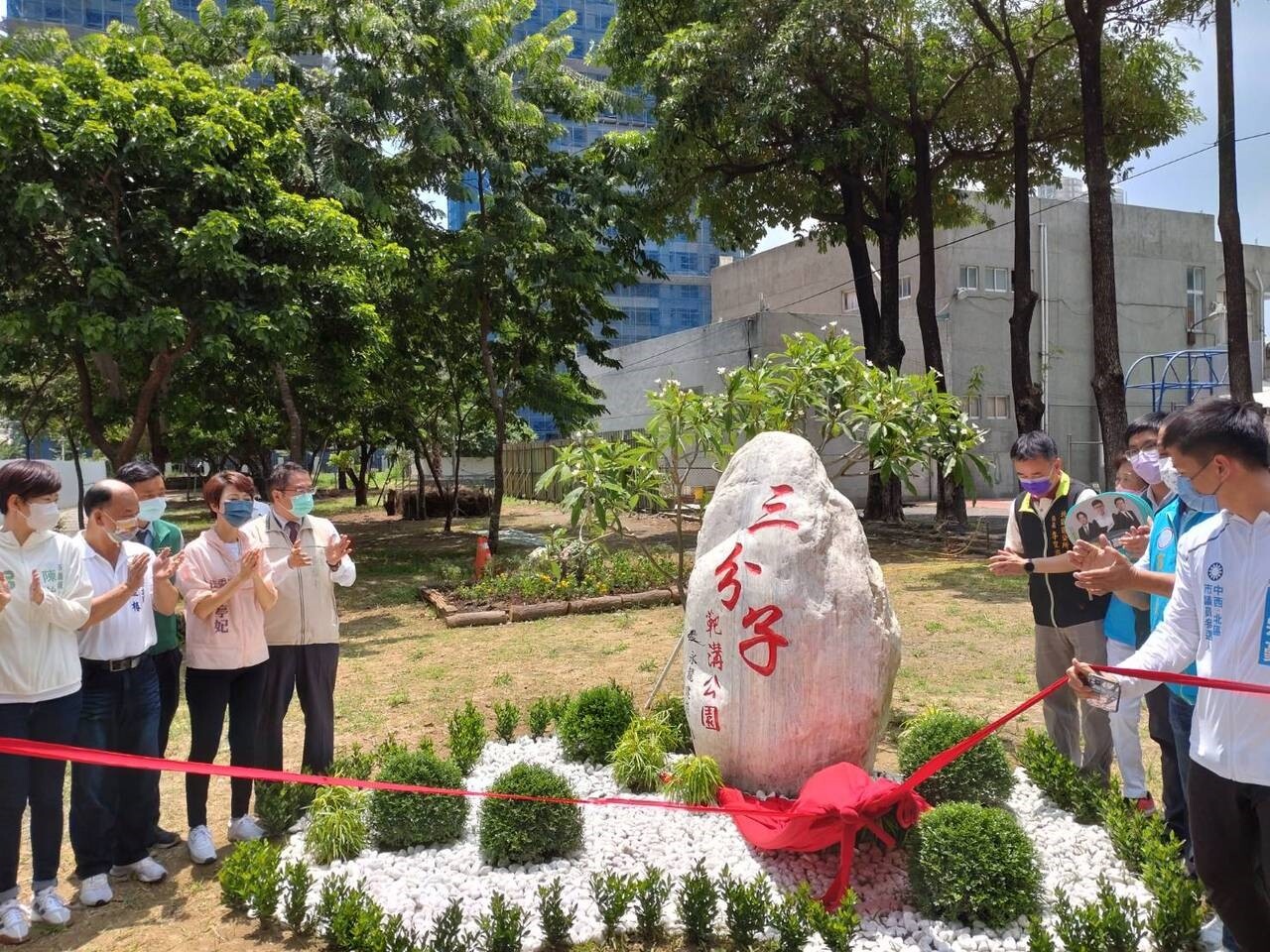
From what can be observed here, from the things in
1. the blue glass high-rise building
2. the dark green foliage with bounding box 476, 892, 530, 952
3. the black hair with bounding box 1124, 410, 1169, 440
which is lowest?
the dark green foliage with bounding box 476, 892, 530, 952

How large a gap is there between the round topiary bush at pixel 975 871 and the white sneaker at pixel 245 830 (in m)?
3.01

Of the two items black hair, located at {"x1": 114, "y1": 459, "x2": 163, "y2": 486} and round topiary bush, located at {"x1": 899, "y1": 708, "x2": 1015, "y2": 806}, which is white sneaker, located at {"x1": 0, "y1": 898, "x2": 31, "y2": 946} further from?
round topiary bush, located at {"x1": 899, "y1": 708, "x2": 1015, "y2": 806}

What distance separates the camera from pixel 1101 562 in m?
3.11

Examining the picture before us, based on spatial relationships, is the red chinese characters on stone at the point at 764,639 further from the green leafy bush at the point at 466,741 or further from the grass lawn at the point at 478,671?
the green leafy bush at the point at 466,741

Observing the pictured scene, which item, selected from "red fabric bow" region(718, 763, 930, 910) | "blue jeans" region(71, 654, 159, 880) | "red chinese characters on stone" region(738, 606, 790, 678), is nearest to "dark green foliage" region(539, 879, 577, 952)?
"red fabric bow" region(718, 763, 930, 910)

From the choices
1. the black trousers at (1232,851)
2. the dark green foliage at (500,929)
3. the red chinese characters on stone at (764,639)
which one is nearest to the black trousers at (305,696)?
the dark green foliage at (500,929)

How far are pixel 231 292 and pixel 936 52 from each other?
12.0 m

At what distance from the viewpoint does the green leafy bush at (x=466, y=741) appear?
492 centimetres

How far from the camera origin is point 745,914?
3.22 metres

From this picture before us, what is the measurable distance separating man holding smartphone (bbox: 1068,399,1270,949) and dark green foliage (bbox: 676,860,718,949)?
5.26ft

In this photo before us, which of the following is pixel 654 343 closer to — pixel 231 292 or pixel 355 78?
pixel 355 78

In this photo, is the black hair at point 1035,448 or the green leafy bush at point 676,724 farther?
the green leafy bush at point 676,724

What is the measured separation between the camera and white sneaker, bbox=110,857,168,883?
3932 mm

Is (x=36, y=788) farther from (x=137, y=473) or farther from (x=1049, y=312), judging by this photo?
(x=1049, y=312)
